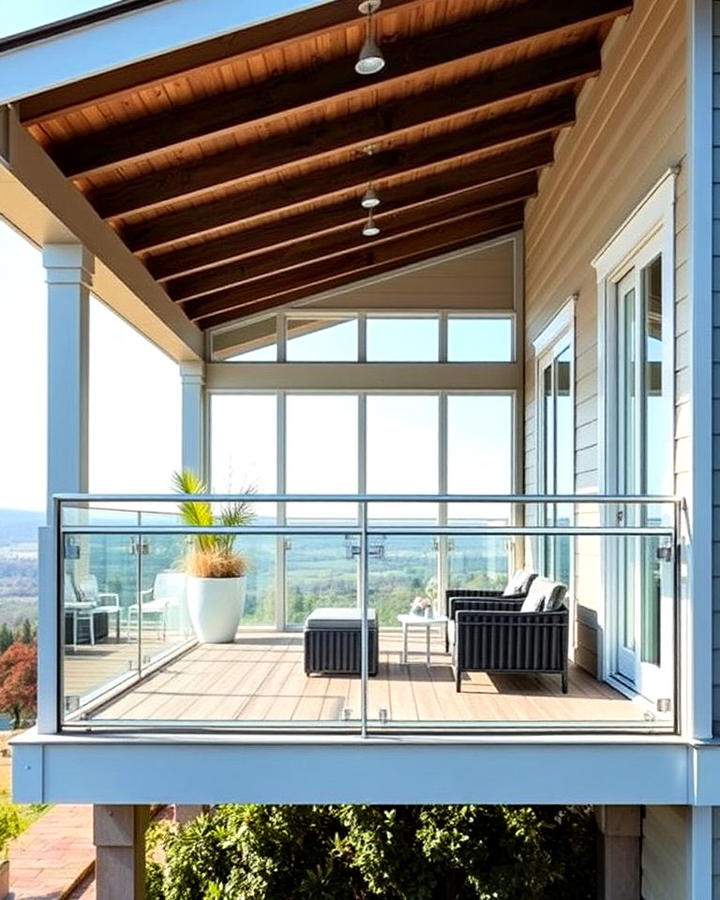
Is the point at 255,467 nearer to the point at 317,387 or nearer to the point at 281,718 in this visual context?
the point at 317,387

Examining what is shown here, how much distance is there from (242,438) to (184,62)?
5.67 m

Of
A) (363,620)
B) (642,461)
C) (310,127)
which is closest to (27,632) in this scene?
(363,620)

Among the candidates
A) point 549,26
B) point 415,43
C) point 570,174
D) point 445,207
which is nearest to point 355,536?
point 415,43

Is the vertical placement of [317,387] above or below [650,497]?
above

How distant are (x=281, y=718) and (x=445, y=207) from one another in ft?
18.8

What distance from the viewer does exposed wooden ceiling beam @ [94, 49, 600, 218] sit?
575 cm

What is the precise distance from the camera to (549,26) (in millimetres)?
5379

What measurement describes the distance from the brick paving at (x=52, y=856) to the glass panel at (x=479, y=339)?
666cm

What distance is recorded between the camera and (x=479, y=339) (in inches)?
383

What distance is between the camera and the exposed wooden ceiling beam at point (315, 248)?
324 inches

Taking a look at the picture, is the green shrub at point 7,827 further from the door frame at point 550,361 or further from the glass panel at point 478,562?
the door frame at point 550,361

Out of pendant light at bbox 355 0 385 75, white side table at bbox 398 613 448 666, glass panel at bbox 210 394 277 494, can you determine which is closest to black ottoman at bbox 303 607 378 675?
white side table at bbox 398 613 448 666

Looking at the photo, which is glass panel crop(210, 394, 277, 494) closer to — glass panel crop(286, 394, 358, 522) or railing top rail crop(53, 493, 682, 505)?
glass panel crop(286, 394, 358, 522)

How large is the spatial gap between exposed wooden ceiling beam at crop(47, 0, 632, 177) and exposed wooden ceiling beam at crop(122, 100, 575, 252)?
1400 millimetres
